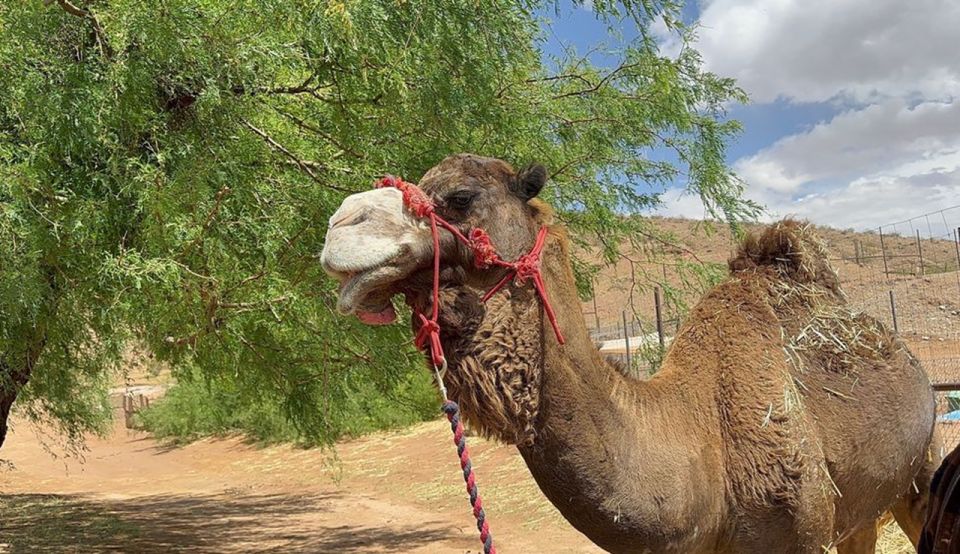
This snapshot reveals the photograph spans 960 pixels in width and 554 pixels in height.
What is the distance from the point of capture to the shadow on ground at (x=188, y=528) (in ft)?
38.2

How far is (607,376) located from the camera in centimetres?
314

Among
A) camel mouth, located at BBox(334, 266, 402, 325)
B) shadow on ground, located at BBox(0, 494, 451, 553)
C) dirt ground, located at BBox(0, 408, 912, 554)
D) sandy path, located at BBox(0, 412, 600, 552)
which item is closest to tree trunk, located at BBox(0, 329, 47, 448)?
sandy path, located at BBox(0, 412, 600, 552)

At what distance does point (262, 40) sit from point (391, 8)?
81 centimetres

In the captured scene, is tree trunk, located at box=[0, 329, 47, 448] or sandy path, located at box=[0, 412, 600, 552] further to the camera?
sandy path, located at box=[0, 412, 600, 552]

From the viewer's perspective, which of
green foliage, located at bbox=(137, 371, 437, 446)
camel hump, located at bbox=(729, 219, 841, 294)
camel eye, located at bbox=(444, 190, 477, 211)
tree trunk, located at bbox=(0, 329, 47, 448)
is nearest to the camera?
camel eye, located at bbox=(444, 190, 477, 211)

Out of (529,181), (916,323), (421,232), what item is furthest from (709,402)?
(916,323)

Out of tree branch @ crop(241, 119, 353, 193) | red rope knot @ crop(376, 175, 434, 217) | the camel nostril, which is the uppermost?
tree branch @ crop(241, 119, 353, 193)

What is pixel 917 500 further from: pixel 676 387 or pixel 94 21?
pixel 94 21

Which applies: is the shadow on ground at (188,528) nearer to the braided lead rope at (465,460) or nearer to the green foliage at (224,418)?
the green foliage at (224,418)

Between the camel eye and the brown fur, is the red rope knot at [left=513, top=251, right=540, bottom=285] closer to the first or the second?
the brown fur

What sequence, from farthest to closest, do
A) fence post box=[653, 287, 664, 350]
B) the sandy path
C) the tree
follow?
the sandy path, fence post box=[653, 287, 664, 350], the tree

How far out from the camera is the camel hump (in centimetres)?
415

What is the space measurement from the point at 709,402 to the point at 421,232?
1.45 metres

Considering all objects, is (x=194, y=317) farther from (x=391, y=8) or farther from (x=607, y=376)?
(x=607, y=376)
